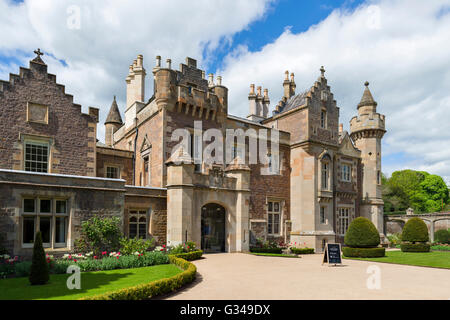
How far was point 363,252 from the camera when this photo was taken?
2295cm

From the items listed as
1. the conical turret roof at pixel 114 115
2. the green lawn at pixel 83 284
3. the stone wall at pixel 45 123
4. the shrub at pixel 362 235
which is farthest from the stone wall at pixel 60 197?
the conical turret roof at pixel 114 115

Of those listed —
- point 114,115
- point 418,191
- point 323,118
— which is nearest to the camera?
point 323,118

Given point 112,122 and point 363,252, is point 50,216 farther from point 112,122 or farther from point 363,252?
point 112,122

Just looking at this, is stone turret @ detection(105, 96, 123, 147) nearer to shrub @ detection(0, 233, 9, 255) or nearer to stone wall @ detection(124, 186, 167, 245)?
stone wall @ detection(124, 186, 167, 245)

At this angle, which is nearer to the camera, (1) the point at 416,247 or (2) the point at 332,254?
(2) the point at 332,254

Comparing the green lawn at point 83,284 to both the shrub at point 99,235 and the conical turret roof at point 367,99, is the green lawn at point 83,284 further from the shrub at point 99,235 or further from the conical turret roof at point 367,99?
the conical turret roof at point 367,99

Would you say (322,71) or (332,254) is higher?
(322,71)

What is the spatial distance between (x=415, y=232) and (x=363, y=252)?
918 cm

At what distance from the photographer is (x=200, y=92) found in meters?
24.5

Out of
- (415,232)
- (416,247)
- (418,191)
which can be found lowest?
(416,247)

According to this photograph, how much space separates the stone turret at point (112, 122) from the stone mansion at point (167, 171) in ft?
0.75

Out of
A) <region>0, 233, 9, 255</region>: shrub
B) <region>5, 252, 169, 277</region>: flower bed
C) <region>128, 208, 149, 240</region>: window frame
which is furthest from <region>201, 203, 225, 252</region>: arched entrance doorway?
<region>0, 233, 9, 255</region>: shrub

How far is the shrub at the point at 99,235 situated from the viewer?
16672mm

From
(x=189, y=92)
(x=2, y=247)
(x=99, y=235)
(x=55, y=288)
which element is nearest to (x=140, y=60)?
(x=189, y=92)
